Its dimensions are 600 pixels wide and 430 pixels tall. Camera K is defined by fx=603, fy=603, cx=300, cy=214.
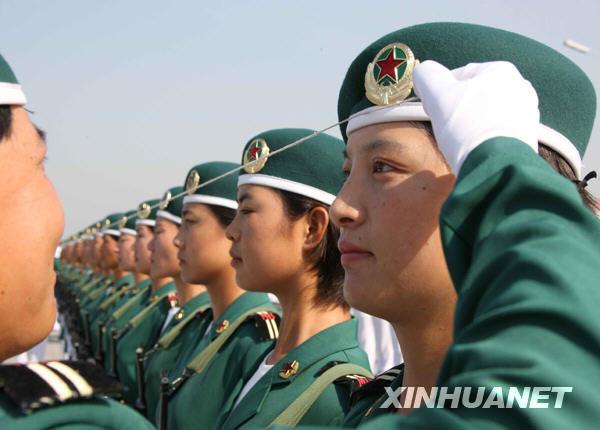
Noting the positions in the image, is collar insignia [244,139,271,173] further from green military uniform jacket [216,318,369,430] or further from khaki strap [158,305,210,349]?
khaki strap [158,305,210,349]

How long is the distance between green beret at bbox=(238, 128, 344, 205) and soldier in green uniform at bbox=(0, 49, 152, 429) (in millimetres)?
1650

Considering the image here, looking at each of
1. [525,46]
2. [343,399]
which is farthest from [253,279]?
[525,46]

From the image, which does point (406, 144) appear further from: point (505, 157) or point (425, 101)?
point (505, 157)

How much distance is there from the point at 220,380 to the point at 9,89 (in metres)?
2.35

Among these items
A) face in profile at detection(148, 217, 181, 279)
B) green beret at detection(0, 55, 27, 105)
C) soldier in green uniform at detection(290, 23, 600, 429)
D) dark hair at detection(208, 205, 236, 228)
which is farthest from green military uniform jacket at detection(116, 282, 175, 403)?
green beret at detection(0, 55, 27, 105)

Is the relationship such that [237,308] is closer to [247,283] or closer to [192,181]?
[247,283]

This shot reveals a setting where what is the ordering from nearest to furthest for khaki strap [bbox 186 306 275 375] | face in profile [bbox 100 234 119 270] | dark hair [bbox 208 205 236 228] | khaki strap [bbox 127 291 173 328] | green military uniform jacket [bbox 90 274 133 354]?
khaki strap [bbox 186 306 275 375] < dark hair [bbox 208 205 236 228] < khaki strap [bbox 127 291 173 328] < green military uniform jacket [bbox 90 274 133 354] < face in profile [bbox 100 234 119 270]

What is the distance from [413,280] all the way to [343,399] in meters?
1.08

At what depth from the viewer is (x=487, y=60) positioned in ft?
5.44

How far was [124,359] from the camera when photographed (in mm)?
6441

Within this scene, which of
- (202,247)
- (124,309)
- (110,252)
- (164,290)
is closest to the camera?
(202,247)

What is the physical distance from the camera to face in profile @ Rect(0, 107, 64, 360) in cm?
144

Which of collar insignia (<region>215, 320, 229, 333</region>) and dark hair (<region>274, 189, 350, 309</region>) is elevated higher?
dark hair (<region>274, 189, 350, 309</region>)

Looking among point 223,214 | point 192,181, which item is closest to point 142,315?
point 192,181
